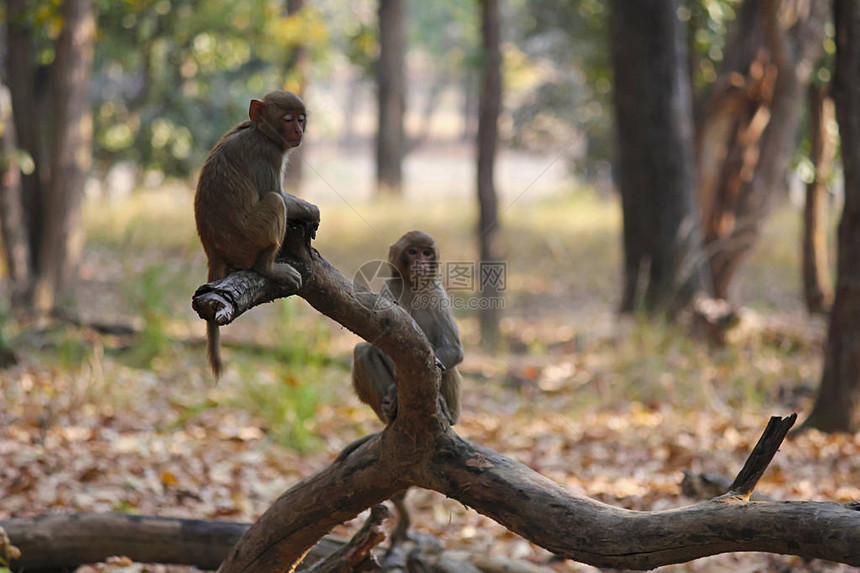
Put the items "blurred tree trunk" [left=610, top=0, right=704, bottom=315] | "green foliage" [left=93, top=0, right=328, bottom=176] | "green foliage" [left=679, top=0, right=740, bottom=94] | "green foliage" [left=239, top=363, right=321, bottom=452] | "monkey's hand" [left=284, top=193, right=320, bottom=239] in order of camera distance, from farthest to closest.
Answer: "green foliage" [left=93, top=0, right=328, bottom=176]
"green foliage" [left=679, top=0, right=740, bottom=94]
"blurred tree trunk" [left=610, top=0, right=704, bottom=315]
"green foliage" [left=239, top=363, right=321, bottom=452]
"monkey's hand" [left=284, top=193, right=320, bottom=239]

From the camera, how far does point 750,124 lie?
32.6ft

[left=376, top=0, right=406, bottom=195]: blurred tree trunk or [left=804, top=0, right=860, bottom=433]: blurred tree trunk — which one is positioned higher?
[left=376, top=0, right=406, bottom=195]: blurred tree trunk

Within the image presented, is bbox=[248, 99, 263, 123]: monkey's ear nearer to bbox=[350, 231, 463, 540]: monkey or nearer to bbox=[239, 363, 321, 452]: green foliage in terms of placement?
bbox=[350, 231, 463, 540]: monkey

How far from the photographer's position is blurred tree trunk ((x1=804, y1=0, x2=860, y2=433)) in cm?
557

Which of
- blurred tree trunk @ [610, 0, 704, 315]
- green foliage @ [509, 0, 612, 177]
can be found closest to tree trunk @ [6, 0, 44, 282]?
blurred tree trunk @ [610, 0, 704, 315]

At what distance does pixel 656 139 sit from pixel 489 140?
1.95m

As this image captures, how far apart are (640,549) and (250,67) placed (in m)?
20.6

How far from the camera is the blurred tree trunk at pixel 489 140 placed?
31.5ft

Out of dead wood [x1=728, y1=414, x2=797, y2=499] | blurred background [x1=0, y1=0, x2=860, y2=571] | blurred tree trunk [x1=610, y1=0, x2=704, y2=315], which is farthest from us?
blurred tree trunk [x1=610, y1=0, x2=704, y2=315]

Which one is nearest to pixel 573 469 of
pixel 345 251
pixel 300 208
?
pixel 300 208

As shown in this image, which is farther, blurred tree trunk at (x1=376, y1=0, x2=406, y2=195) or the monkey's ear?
blurred tree trunk at (x1=376, y1=0, x2=406, y2=195)

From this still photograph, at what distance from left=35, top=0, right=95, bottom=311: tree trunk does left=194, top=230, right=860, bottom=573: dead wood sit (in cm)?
594

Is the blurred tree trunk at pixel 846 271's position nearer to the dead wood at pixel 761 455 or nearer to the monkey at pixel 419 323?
the monkey at pixel 419 323

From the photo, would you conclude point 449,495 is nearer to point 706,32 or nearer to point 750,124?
point 750,124
